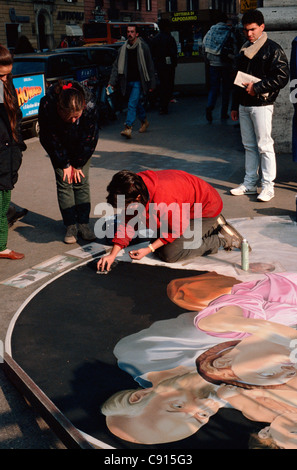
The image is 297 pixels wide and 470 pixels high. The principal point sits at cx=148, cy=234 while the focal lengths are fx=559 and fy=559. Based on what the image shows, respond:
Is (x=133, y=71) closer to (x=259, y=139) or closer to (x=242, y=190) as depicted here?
(x=242, y=190)

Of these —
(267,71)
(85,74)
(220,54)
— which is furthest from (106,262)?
(85,74)

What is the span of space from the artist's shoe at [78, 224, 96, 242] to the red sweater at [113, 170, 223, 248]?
0.97 metres

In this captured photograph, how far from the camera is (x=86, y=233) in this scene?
5.11 m

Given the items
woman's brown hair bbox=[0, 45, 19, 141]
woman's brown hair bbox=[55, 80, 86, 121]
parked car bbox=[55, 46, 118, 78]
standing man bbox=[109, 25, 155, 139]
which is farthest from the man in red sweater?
parked car bbox=[55, 46, 118, 78]

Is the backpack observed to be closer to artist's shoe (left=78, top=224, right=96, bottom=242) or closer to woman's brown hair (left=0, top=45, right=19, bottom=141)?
artist's shoe (left=78, top=224, right=96, bottom=242)

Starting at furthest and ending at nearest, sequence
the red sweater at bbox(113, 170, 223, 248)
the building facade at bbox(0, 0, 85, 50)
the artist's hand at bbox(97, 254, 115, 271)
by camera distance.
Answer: the building facade at bbox(0, 0, 85, 50) → the artist's hand at bbox(97, 254, 115, 271) → the red sweater at bbox(113, 170, 223, 248)

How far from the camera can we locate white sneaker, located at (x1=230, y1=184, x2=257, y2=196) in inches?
241

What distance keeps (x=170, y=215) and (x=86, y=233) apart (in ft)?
4.34

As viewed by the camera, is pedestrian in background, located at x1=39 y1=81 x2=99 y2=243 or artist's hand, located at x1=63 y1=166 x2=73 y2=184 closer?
pedestrian in background, located at x1=39 y1=81 x2=99 y2=243

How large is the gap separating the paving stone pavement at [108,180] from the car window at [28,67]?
56.0 inches

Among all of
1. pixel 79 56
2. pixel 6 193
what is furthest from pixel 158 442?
pixel 79 56

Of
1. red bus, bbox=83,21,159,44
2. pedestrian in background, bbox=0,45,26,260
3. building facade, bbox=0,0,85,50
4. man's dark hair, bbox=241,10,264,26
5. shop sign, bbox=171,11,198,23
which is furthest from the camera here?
building facade, bbox=0,0,85,50
